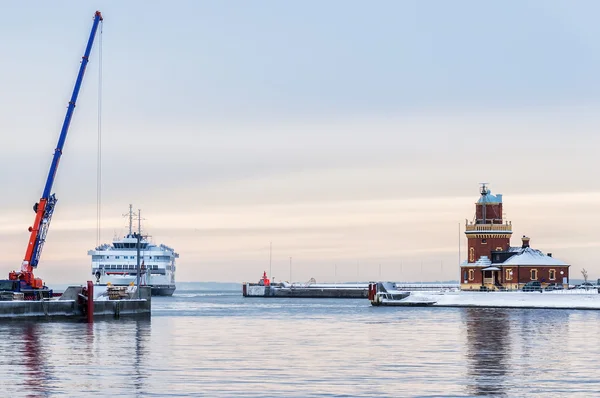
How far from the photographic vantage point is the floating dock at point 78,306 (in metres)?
90.4

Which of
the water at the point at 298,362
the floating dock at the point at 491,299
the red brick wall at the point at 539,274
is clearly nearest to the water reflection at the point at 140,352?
the water at the point at 298,362

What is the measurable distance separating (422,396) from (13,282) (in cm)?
7178

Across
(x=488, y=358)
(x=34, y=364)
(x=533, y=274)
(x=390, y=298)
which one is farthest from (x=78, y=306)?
(x=533, y=274)

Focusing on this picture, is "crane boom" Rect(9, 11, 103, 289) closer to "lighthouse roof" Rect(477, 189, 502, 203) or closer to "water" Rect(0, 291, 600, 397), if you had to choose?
"water" Rect(0, 291, 600, 397)

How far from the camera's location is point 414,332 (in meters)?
74.8

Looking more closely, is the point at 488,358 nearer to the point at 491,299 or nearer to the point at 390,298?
the point at 491,299

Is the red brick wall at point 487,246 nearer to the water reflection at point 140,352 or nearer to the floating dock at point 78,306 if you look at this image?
the floating dock at point 78,306

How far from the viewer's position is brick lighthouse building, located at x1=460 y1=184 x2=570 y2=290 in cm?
15438

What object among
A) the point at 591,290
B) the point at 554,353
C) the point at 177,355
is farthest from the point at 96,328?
the point at 591,290

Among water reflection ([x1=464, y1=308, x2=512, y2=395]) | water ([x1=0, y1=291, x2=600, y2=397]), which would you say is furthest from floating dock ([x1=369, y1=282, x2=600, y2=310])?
water ([x1=0, y1=291, x2=600, y2=397])

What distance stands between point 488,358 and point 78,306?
50.3 m

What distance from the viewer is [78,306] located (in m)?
93.6

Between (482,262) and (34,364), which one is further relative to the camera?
(482,262)

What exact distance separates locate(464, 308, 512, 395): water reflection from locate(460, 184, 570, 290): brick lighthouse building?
240ft
